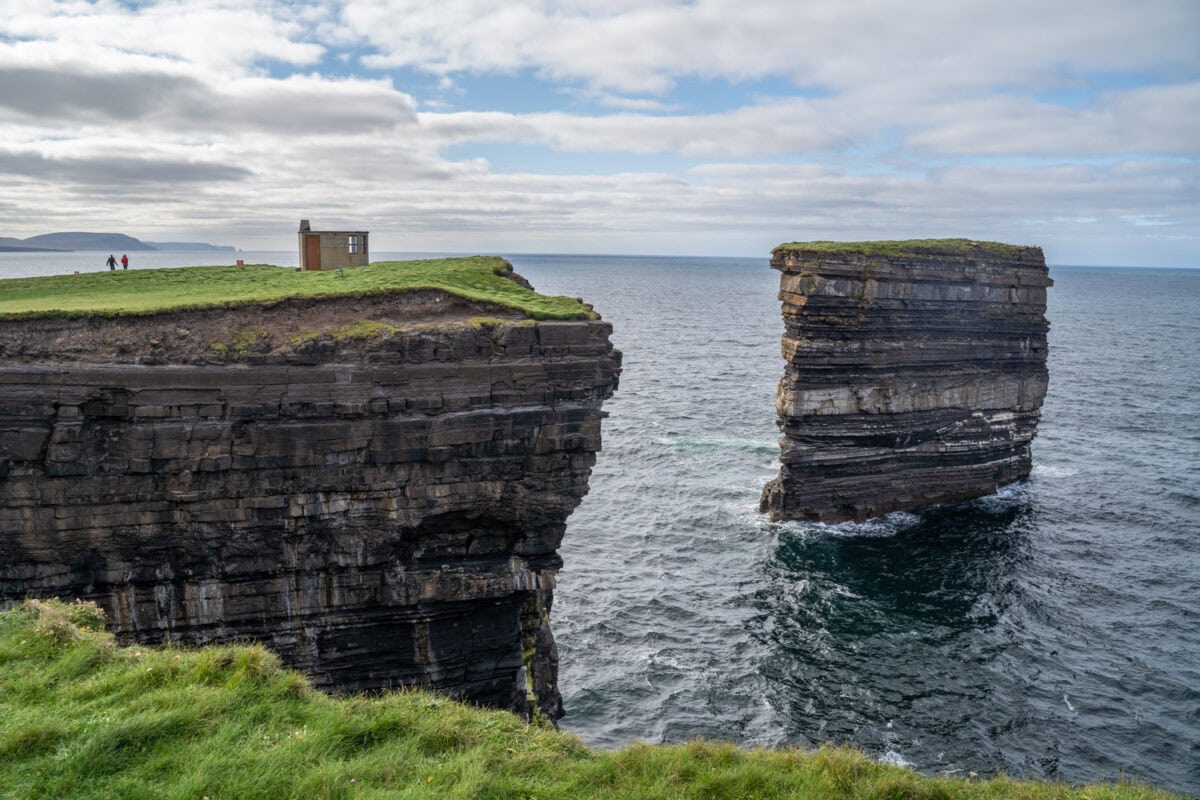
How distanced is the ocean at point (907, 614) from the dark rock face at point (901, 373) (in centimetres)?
202

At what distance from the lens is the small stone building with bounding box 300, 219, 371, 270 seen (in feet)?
113

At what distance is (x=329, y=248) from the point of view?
34.8 metres

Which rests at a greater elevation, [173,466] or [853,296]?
[853,296]

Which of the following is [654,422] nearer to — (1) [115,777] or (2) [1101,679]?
(2) [1101,679]

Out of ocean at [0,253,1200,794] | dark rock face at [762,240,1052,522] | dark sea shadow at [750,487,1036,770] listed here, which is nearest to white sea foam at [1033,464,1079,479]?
ocean at [0,253,1200,794]

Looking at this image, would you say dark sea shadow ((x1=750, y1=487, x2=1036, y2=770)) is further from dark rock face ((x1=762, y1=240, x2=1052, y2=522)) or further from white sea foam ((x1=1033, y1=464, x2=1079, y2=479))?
white sea foam ((x1=1033, y1=464, x2=1079, y2=479))

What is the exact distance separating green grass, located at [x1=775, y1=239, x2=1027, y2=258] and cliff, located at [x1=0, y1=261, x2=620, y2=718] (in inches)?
1127

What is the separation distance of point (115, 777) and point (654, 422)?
198ft

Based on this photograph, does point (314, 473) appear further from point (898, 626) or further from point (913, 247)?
point (913, 247)

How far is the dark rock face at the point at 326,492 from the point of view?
67.4ft

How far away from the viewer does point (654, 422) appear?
7056cm

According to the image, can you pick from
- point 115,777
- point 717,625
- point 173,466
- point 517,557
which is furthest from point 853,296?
point 115,777

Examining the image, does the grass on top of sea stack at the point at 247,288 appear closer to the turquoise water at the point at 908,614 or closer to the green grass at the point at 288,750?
the green grass at the point at 288,750

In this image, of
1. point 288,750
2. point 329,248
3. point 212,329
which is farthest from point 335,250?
point 288,750
